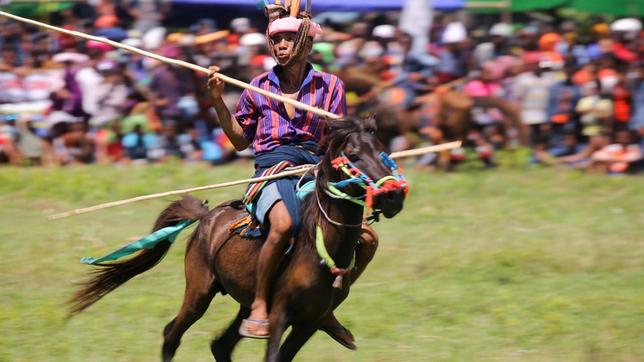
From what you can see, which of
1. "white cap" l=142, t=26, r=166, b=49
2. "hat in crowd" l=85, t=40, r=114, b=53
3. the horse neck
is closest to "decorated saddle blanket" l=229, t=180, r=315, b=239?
the horse neck

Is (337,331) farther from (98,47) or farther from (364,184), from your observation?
(98,47)

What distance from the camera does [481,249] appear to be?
11305 mm

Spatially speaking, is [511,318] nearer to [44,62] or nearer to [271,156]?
[271,156]

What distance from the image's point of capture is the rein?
583 centimetres

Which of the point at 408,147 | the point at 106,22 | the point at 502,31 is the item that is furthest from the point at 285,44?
the point at 106,22

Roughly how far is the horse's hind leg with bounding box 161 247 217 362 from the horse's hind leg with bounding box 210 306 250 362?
0.26 meters

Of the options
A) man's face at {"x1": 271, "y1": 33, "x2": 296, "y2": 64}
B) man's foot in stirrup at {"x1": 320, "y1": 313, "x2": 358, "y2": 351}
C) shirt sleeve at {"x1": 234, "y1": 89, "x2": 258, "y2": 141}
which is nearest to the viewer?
man's face at {"x1": 271, "y1": 33, "x2": 296, "y2": 64}

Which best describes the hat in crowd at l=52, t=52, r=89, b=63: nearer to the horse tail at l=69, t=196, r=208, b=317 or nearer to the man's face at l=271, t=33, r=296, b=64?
the horse tail at l=69, t=196, r=208, b=317

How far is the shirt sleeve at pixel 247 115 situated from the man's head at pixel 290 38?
393 millimetres

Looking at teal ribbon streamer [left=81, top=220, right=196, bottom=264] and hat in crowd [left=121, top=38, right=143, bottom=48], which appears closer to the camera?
teal ribbon streamer [left=81, top=220, right=196, bottom=264]

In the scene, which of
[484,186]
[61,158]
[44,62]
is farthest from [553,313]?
[44,62]

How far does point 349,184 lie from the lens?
611 cm

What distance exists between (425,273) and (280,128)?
4226 millimetres

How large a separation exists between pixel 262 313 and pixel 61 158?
396 inches
